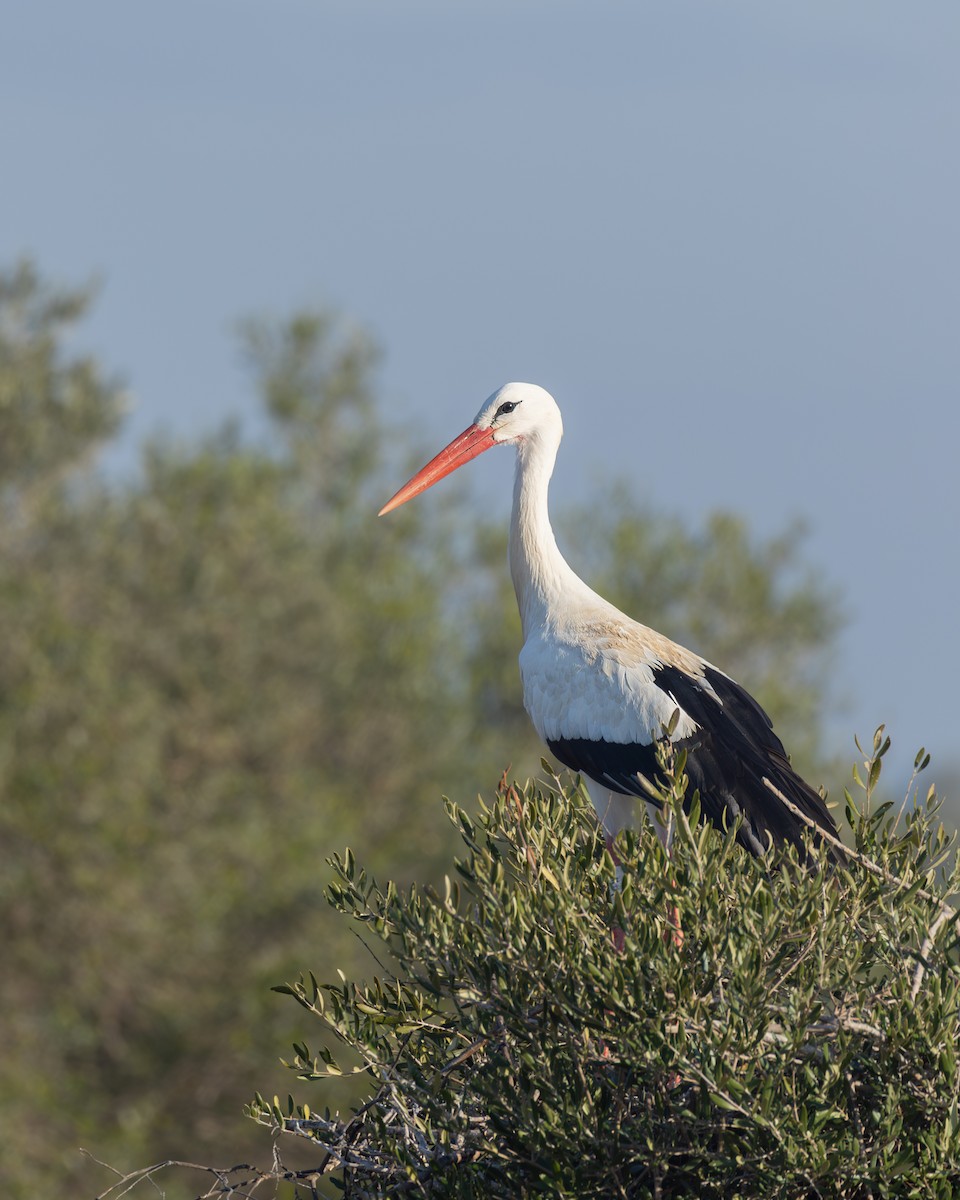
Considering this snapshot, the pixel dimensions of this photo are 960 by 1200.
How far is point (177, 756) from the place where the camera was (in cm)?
2458

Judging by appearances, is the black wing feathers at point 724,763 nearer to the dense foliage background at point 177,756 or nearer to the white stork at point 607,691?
the white stork at point 607,691

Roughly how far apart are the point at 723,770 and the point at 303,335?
119ft

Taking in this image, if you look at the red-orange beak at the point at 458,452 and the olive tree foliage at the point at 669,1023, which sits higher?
the red-orange beak at the point at 458,452

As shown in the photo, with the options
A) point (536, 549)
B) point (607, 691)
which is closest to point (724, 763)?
point (607, 691)

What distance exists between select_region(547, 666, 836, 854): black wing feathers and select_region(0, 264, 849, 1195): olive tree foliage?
13.8 m

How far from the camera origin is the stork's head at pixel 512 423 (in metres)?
9.10

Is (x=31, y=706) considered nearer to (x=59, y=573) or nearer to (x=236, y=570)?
(x=59, y=573)

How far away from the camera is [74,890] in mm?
21672

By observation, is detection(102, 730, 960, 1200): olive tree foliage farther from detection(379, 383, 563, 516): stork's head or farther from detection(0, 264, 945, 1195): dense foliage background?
detection(0, 264, 945, 1195): dense foliage background

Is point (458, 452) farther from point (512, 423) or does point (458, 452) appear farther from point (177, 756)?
point (177, 756)

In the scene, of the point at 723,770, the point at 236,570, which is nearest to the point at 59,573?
the point at 236,570

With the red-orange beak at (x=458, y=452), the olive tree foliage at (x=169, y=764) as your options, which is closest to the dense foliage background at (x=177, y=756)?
the olive tree foliage at (x=169, y=764)

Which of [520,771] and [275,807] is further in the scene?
[520,771]

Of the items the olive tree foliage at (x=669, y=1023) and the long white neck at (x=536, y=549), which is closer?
the olive tree foliage at (x=669, y=1023)
